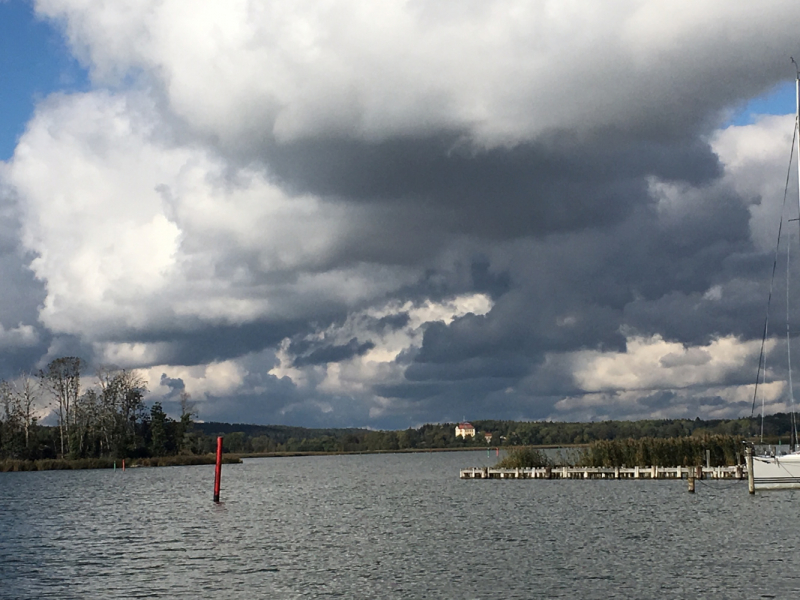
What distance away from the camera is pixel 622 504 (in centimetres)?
6744

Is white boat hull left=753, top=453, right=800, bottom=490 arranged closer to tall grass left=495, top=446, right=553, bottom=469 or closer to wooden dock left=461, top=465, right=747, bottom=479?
wooden dock left=461, top=465, right=747, bottom=479

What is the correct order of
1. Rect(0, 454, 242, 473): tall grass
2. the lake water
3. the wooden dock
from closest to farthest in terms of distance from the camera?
the lake water
the wooden dock
Rect(0, 454, 242, 473): tall grass

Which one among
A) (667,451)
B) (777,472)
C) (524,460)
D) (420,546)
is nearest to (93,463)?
(524,460)

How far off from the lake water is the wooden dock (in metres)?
3.29

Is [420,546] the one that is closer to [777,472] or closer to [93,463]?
[777,472]

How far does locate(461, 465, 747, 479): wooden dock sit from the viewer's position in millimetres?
86562

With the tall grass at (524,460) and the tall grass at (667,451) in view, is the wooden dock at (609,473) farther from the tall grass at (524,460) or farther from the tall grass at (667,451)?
the tall grass at (667,451)

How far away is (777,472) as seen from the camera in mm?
70812

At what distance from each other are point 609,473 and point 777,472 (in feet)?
83.7

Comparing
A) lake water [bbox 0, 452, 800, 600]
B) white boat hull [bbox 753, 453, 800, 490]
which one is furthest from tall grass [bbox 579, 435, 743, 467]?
white boat hull [bbox 753, 453, 800, 490]

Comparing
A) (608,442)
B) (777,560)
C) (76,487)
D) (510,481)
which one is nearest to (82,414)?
(76,487)

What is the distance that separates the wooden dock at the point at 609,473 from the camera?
8656cm

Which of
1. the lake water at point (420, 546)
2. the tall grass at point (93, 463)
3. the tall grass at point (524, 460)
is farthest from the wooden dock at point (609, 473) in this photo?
the tall grass at point (93, 463)

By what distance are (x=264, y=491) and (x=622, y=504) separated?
46.0 metres
